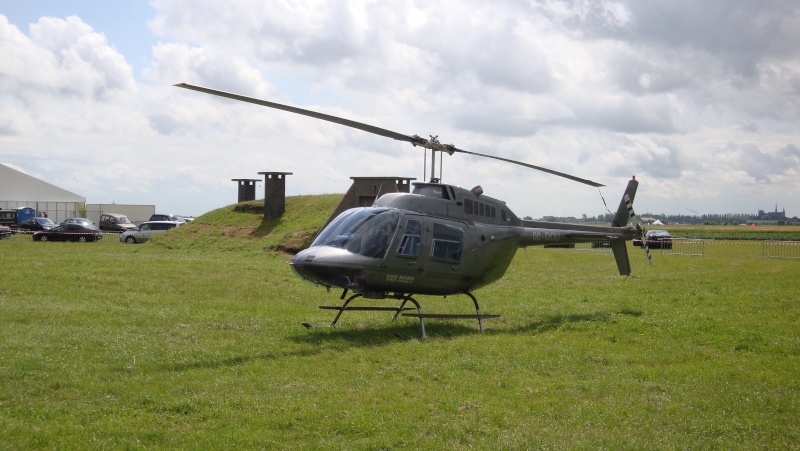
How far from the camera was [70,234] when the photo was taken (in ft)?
150

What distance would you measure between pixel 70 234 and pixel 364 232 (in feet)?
125

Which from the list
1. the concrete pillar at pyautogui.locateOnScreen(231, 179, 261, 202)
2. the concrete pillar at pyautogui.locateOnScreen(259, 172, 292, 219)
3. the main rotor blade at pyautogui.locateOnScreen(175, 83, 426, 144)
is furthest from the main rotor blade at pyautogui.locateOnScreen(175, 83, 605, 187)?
the concrete pillar at pyautogui.locateOnScreen(231, 179, 261, 202)

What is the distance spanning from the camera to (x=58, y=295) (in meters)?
16.7

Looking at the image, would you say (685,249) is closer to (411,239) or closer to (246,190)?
(246,190)

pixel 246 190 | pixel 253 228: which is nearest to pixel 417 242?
pixel 253 228

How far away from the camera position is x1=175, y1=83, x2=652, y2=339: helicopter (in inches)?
508

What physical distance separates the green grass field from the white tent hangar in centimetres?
6739

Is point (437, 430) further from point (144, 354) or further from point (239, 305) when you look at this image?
point (239, 305)

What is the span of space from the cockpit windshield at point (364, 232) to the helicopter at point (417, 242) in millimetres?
18

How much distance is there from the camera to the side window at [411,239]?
13.7 meters

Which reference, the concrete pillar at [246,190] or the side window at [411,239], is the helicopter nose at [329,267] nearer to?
the side window at [411,239]

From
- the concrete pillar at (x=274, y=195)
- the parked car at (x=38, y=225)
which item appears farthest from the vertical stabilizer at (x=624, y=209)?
the parked car at (x=38, y=225)

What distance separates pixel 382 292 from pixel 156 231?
121ft

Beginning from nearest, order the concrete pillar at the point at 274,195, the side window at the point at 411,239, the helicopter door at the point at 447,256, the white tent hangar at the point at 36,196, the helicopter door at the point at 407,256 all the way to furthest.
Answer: the helicopter door at the point at 407,256 < the side window at the point at 411,239 < the helicopter door at the point at 447,256 < the concrete pillar at the point at 274,195 < the white tent hangar at the point at 36,196
